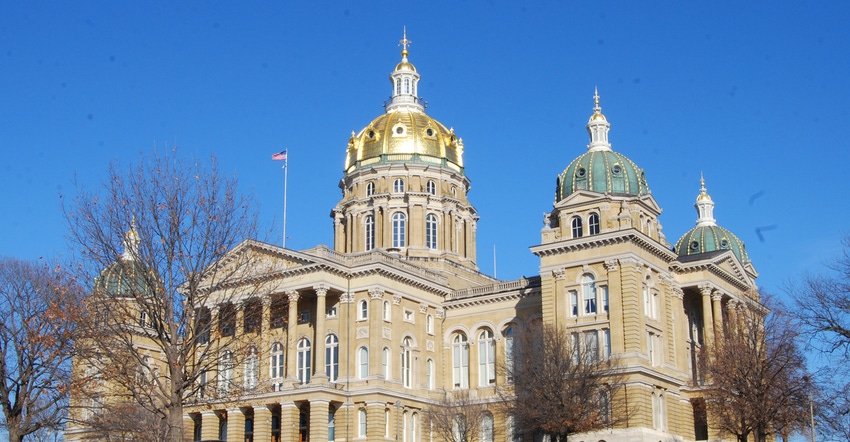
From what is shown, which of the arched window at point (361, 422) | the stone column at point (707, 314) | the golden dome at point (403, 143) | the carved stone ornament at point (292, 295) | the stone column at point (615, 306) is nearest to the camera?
the stone column at point (615, 306)

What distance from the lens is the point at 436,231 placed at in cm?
8088

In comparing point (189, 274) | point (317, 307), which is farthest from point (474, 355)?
point (189, 274)

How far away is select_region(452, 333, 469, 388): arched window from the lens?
70.8m

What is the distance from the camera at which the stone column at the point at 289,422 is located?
2478 inches

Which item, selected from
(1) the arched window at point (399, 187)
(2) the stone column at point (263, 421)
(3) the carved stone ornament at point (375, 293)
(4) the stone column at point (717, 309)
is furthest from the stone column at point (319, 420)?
(4) the stone column at point (717, 309)

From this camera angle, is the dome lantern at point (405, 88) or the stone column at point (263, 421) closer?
the stone column at point (263, 421)

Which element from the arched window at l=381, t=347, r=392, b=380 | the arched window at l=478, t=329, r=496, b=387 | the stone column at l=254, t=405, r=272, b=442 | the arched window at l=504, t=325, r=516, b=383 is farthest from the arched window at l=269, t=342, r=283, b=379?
the arched window at l=504, t=325, r=516, b=383

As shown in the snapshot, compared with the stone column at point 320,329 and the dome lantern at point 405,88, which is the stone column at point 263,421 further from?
the dome lantern at point 405,88

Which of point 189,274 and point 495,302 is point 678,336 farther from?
point 189,274

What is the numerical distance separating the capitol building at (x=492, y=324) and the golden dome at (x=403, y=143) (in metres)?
13.1

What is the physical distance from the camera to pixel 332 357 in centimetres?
6669

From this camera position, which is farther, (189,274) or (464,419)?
(464,419)

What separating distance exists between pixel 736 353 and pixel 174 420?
34.7 meters

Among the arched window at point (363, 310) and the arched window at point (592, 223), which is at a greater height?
the arched window at point (592, 223)
